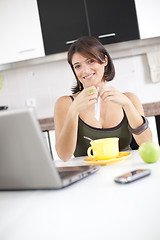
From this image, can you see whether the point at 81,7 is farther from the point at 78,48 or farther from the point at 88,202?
the point at 88,202

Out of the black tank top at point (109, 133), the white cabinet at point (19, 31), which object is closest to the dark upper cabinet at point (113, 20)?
the white cabinet at point (19, 31)

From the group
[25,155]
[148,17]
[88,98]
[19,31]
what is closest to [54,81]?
[19,31]

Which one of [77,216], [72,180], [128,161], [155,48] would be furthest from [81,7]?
[77,216]

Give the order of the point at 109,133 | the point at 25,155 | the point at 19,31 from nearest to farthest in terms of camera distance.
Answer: the point at 25,155 → the point at 109,133 → the point at 19,31

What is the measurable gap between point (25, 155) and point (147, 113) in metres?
2.02

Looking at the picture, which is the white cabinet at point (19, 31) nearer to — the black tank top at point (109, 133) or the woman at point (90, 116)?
the woman at point (90, 116)

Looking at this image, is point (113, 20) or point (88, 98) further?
point (113, 20)

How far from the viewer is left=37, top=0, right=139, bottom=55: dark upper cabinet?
2.83 metres

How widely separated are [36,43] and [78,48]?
1405mm

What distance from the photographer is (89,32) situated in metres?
2.90

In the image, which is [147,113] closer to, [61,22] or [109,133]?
[109,133]

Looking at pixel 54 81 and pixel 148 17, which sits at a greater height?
pixel 148 17

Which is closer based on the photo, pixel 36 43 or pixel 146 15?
pixel 146 15

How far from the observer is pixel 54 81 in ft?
11.2
